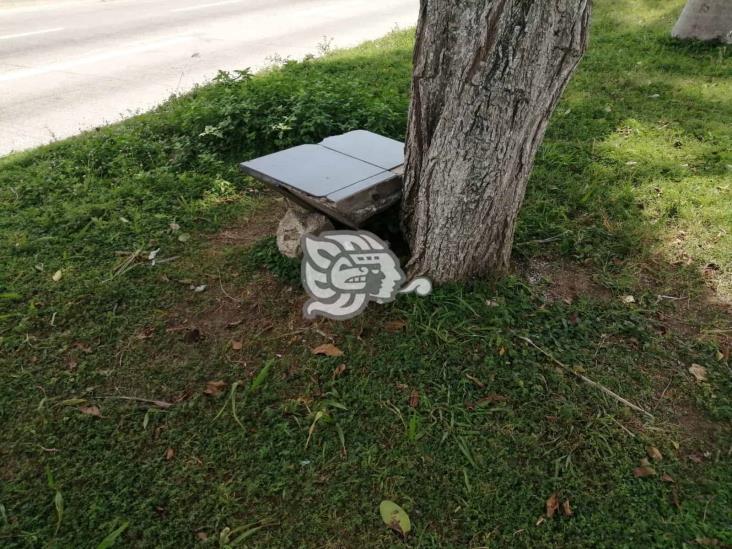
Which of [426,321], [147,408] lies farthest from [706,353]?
[147,408]

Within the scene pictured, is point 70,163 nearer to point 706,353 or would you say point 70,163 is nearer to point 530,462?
point 530,462

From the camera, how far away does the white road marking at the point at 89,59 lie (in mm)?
6234

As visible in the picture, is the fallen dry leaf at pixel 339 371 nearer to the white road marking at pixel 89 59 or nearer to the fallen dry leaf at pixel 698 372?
the fallen dry leaf at pixel 698 372

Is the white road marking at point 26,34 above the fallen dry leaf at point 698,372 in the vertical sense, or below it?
above

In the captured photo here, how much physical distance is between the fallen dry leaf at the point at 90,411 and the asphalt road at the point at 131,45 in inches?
133

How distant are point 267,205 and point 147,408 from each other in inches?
66.9

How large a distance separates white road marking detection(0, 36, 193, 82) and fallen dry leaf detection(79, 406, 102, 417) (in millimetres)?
5764

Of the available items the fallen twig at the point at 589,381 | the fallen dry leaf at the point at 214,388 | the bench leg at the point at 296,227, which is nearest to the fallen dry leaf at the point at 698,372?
the fallen twig at the point at 589,381

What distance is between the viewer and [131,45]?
7504 mm

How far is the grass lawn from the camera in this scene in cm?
179

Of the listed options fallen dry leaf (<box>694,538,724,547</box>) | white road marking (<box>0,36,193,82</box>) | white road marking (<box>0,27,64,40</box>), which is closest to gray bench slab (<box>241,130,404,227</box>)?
fallen dry leaf (<box>694,538,724,547</box>)

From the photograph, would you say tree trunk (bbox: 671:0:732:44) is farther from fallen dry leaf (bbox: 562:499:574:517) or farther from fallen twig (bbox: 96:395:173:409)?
fallen twig (bbox: 96:395:173:409)

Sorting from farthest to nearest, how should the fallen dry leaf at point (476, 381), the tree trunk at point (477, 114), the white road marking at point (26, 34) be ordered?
the white road marking at point (26, 34) < the fallen dry leaf at point (476, 381) < the tree trunk at point (477, 114)

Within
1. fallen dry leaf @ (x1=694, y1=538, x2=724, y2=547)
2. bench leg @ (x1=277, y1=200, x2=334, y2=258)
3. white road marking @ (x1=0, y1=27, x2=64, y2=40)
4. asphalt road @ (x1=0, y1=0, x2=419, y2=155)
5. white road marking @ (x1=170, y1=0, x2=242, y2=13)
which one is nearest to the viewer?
fallen dry leaf @ (x1=694, y1=538, x2=724, y2=547)
